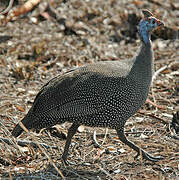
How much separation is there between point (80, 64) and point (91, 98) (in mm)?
2415

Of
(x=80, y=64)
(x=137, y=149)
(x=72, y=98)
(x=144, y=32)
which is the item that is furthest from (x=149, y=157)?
(x=80, y=64)

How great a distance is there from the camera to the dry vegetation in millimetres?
3746

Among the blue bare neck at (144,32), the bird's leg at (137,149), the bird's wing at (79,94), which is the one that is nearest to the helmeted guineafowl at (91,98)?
the bird's wing at (79,94)

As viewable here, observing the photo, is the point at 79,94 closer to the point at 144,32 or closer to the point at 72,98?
the point at 72,98

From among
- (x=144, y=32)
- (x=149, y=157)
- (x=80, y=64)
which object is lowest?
(x=149, y=157)

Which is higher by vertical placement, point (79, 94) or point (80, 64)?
point (79, 94)

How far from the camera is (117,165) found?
3.85m

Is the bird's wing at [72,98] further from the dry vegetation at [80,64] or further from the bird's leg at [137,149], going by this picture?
the bird's leg at [137,149]

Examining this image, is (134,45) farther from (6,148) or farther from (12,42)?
(6,148)

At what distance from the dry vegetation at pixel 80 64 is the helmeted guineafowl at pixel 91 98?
262 millimetres

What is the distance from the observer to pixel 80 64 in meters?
6.05

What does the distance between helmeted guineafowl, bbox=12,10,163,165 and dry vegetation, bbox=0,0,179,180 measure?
262 millimetres

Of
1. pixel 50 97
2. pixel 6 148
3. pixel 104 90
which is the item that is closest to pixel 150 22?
pixel 104 90

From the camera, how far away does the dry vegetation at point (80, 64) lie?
147 inches
